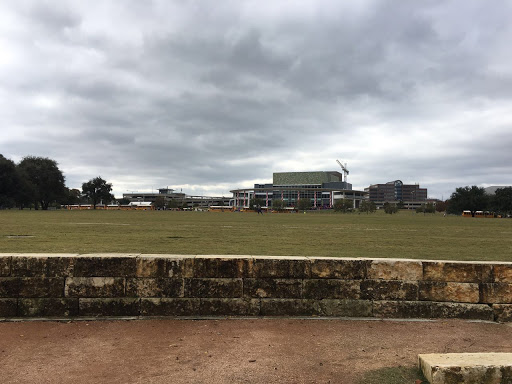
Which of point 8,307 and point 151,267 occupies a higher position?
point 151,267

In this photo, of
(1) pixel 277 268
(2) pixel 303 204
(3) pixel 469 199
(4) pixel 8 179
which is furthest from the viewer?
(2) pixel 303 204

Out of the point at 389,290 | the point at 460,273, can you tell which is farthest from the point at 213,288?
the point at 460,273

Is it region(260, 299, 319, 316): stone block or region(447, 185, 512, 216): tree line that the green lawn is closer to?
region(260, 299, 319, 316): stone block

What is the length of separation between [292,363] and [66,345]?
284cm

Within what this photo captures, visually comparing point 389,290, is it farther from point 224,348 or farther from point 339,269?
point 224,348

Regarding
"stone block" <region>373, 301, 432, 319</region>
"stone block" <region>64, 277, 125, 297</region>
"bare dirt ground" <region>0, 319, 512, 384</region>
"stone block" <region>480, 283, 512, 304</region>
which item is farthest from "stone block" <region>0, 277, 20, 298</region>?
"stone block" <region>480, 283, 512, 304</region>

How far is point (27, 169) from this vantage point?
8544cm

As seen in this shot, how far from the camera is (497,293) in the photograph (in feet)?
19.3

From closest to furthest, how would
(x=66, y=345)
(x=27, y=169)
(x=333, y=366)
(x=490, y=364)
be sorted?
(x=490, y=364), (x=333, y=366), (x=66, y=345), (x=27, y=169)

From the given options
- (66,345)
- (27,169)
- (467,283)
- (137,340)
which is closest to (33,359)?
(66,345)

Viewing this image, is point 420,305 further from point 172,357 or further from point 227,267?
point 172,357

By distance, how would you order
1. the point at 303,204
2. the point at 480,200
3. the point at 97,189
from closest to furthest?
the point at 480,200 < the point at 97,189 < the point at 303,204

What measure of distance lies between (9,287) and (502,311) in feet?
24.9

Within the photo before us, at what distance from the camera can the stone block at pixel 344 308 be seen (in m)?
5.88
